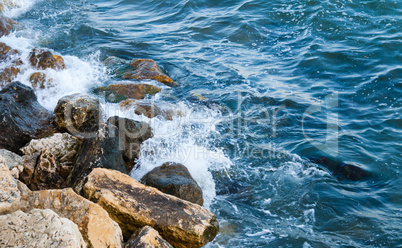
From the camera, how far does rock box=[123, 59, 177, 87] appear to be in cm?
798

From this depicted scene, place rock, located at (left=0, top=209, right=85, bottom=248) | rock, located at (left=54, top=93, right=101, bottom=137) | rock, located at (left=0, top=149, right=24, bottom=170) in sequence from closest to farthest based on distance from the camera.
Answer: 1. rock, located at (left=0, top=209, right=85, bottom=248)
2. rock, located at (left=0, top=149, right=24, bottom=170)
3. rock, located at (left=54, top=93, right=101, bottom=137)

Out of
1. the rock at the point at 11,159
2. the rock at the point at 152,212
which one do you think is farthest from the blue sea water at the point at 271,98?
the rock at the point at 11,159

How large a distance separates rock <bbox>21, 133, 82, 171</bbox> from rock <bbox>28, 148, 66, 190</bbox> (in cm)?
14

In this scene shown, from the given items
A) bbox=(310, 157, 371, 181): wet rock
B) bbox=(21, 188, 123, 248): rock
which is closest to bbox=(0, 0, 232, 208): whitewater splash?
bbox=(310, 157, 371, 181): wet rock

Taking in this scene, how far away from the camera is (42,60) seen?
7309 millimetres

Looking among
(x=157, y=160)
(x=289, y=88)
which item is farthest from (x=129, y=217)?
(x=289, y=88)

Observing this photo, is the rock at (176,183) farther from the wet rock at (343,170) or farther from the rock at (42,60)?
the rock at (42,60)

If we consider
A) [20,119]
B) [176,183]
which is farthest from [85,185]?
[20,119]

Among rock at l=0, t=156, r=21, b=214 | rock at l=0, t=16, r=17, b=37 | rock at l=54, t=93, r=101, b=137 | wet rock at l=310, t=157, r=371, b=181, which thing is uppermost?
rock at l=0, t=16, r=17, b=37

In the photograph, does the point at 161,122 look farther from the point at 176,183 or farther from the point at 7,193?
the point at 7,193

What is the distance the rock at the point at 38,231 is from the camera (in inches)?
95.6

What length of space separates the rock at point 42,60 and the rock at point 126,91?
3.47 ft

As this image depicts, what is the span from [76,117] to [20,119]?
2.55 feet

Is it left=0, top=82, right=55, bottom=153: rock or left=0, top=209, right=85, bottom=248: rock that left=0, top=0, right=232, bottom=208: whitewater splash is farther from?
left=0, top=209, right=85, bottom=248: rock
